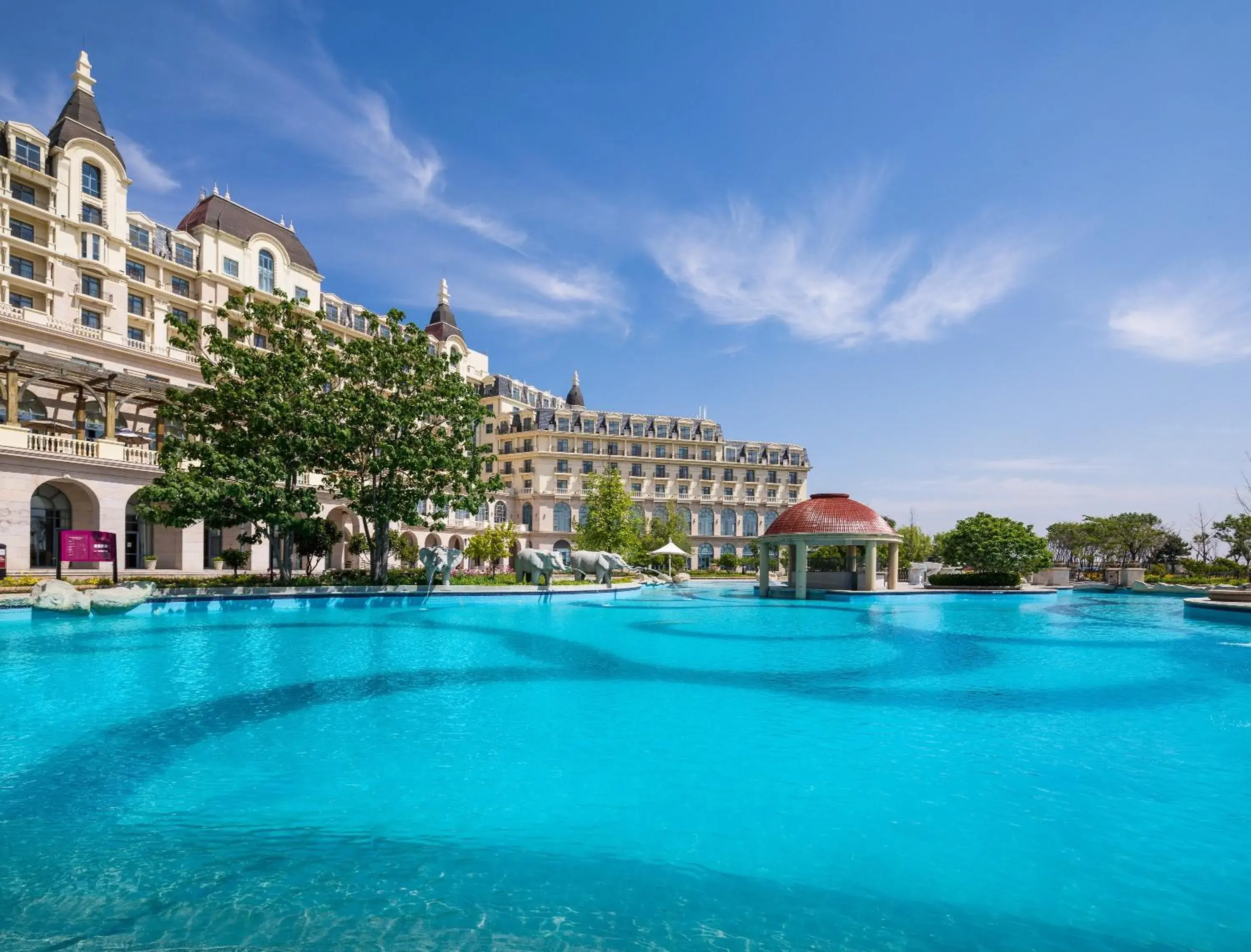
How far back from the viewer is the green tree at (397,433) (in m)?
30.7

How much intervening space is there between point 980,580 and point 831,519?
14.7m

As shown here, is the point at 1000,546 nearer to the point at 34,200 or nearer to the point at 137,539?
the point at 137,539

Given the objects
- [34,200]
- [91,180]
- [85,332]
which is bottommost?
[85,332]

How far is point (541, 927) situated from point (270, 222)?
186 feet

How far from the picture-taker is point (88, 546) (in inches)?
1034

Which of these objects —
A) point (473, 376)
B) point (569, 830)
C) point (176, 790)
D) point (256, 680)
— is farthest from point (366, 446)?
point (473, 376)

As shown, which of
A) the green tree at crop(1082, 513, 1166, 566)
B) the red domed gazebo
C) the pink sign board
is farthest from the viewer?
the green tree at crop(1082, 513, 1166, 566)

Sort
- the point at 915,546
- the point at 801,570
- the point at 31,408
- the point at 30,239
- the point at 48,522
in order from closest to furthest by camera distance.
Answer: the point at 48,522
the point at 31,408
the point at 30,239
the point at 801,570
the point at 915,546

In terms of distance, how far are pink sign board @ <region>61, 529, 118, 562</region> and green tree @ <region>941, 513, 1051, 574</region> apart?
1815 inches

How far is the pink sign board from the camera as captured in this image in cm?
2580

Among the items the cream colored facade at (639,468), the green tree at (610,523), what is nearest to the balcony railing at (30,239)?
the green tree at (610,523)

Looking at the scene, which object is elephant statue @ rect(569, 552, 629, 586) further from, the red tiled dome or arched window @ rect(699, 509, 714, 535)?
arched window @ rect(699, 509, 714, 535)

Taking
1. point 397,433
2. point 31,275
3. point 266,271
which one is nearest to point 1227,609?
point 397,433

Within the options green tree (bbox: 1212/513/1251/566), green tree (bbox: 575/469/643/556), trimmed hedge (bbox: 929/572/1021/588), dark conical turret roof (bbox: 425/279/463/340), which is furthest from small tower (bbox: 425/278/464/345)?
green tree (bbox: 1212/513/1251/566)
